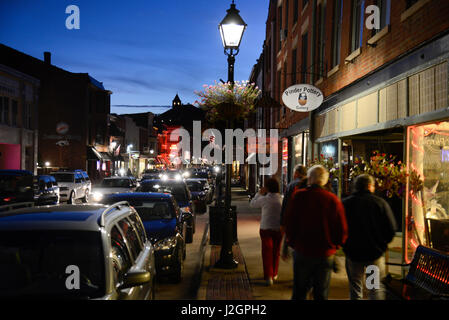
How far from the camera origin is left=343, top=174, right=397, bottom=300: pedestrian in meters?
5.12

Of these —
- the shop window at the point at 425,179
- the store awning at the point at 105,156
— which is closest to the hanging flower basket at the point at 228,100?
the shop window at the point at 425,179

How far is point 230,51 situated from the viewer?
9727mm

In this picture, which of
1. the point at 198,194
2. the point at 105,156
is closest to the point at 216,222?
the point at 198,194

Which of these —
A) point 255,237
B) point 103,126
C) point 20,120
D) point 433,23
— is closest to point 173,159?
point 103,126

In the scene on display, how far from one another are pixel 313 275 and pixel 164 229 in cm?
379

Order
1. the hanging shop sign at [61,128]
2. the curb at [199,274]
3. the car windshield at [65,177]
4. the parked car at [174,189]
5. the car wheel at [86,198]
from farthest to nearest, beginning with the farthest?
the hanging shop sign at [61,128], the car wheel at [86,198], the car windshield at [65,177], the parked car at [174,189], the curb at [199,274]

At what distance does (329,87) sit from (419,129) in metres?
5.75

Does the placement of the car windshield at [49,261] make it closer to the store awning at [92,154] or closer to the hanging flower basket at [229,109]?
the hanging flower basket at [229,109]

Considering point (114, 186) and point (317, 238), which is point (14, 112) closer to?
point (114, 186)

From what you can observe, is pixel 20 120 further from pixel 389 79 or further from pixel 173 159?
pixel 173 159

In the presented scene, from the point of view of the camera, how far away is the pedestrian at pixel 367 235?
16.8 ft

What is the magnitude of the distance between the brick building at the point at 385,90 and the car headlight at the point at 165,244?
4.06 metres

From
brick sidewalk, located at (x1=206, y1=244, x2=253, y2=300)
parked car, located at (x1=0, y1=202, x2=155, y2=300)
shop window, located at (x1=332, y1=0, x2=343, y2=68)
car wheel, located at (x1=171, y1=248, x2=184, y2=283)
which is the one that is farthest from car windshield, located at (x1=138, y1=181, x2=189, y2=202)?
parked car, located at (x1=0, y1=202, x2=155, y2=300)
